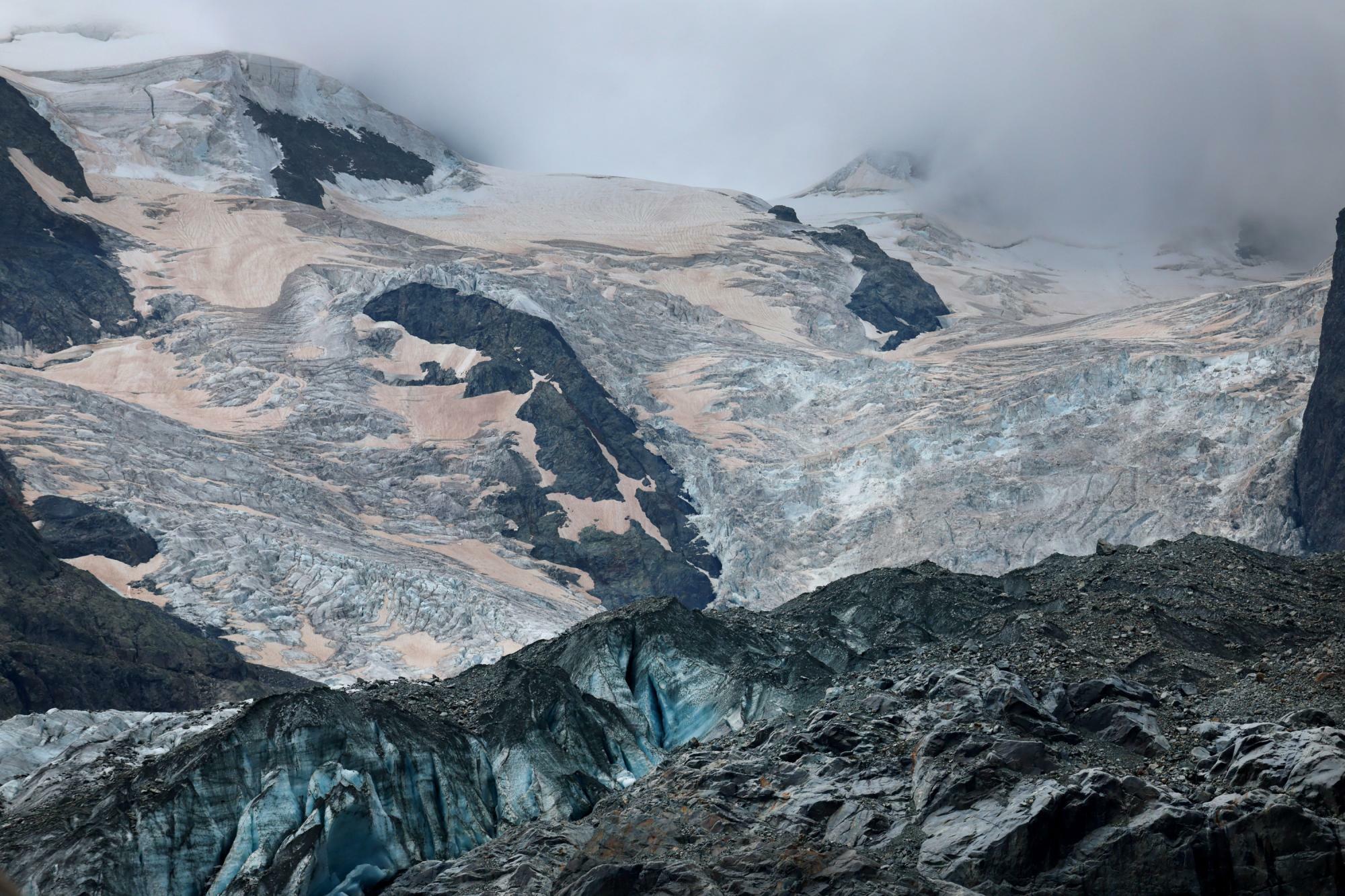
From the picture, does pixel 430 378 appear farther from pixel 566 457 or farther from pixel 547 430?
pixel 566 457

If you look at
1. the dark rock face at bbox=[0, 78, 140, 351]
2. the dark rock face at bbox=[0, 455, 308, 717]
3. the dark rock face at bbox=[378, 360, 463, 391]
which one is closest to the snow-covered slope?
the dark rock face at bbox=[378, 360, 463, 391]

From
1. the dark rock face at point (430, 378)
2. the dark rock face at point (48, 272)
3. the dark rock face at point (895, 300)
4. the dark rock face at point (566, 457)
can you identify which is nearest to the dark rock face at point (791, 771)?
the dark rock face at point (566, 457)

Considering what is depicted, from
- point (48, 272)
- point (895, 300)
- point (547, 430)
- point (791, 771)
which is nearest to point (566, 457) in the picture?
point (547, 430)

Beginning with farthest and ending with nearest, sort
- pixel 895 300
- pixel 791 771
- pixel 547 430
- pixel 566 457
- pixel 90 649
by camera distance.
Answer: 1. pixel 895 300
2. pixel 547 430
3. pixel 566 457
4. pixel 90 649
5. pixel 791 771

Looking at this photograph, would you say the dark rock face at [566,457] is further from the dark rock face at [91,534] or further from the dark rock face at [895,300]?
the dark rock face at [895,300]

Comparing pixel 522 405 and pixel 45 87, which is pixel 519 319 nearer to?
pixel 522 405

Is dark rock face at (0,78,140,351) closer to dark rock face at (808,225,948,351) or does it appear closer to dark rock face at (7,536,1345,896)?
dark rock face at (808,225,948,351)
